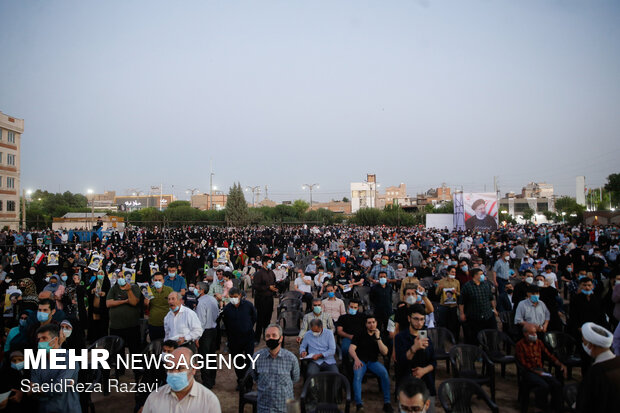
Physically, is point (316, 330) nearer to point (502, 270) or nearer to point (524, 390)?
point (524, 390)

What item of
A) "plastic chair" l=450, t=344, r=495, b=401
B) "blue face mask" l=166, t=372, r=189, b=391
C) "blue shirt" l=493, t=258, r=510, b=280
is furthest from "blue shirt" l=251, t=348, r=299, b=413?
"blue shirt" l=493, t=258, r=510, b=280

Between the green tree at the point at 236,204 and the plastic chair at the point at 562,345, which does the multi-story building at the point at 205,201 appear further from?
the plastic chair at the point at 562,345

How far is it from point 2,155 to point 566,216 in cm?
9246

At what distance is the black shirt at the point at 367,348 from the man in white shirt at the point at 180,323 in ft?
7.70

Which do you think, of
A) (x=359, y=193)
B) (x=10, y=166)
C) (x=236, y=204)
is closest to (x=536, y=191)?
(x=359, y=193)

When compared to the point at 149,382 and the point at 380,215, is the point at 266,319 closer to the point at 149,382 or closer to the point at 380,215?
the point at 149,382

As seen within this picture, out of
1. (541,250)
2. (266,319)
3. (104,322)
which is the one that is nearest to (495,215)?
(541,250)

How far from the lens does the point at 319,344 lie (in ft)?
18.9

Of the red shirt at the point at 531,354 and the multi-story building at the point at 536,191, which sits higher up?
the multi-story building at the point at 536,191

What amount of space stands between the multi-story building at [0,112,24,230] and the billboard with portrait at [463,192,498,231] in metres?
52.6

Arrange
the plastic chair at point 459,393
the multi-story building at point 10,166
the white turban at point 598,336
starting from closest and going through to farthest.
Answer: the white turban at point 598,336 → the plastic chair at point 459,393 → the multi-story building at point 10,166

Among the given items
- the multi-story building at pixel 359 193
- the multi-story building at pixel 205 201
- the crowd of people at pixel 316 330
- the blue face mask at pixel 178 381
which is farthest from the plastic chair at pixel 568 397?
the multi-story building at pixel 205 201

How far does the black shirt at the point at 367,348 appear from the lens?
5.60 metres

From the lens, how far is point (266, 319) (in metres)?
8.68
